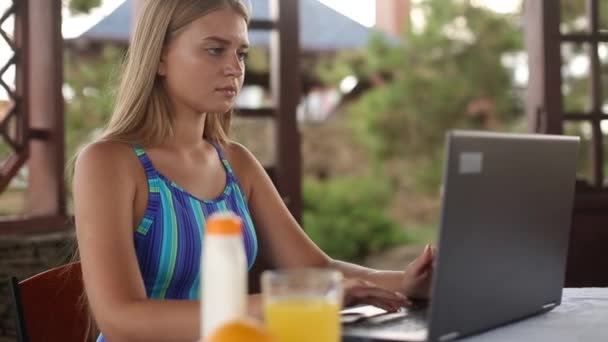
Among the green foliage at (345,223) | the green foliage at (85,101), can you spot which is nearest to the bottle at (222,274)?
the green foliage at (85,101)

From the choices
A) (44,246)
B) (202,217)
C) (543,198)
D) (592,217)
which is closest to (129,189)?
(202,217)

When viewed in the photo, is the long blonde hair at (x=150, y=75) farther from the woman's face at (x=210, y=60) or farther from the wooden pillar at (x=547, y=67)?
the wooden pillar at (x=547, y=67)

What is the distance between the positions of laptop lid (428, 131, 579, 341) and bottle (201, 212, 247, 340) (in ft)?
0.97

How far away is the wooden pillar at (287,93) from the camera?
3.30 m

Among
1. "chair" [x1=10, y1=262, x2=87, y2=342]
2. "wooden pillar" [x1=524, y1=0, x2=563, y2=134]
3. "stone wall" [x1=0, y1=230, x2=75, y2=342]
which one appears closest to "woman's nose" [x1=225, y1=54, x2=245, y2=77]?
"chair" [x1=10, y1=262, x2=87, y2=342]

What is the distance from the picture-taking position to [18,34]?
2973 mm

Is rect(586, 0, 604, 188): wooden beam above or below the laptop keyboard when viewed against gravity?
above

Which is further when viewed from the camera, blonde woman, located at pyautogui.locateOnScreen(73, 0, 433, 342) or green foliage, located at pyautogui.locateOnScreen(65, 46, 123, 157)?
green foliage, located at pyautogui.locateOnScreen(65, 46, 123, 157)

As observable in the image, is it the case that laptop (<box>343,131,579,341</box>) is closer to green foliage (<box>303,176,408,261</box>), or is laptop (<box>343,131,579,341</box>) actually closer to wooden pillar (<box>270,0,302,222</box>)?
wooden pillar (<box>270,0,302,222</box>)

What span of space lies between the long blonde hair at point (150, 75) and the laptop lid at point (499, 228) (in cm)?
71

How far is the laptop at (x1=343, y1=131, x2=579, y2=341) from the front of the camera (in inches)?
42.1

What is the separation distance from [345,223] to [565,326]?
7.79m

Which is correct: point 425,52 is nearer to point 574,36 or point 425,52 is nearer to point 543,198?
point 574,36

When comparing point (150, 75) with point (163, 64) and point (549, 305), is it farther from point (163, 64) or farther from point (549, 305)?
point (549, 305)
